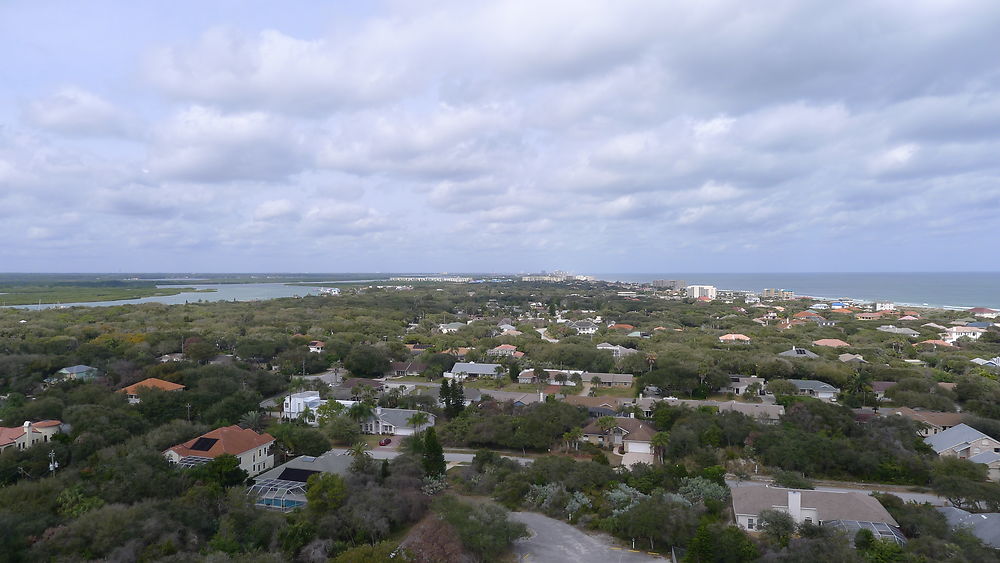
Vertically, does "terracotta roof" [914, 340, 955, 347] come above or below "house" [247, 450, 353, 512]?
above

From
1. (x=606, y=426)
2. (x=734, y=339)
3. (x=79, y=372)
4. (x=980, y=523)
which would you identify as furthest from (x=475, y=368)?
(x=980, y=523)

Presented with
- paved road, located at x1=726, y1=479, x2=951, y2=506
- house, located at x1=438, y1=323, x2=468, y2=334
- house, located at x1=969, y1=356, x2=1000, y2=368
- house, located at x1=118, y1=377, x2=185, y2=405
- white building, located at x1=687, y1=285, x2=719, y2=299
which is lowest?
paved road, located at x1=726, y1=479, x2=951, y2=506

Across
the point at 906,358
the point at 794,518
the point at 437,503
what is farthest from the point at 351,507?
the point at 906,358

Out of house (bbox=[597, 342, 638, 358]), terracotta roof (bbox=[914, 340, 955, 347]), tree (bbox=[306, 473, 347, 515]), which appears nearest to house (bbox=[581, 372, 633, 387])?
house (bbox=[597, 342, 638, 358])

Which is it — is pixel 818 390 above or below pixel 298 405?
below

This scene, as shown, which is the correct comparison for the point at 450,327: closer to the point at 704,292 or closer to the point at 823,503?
the point at 823,503

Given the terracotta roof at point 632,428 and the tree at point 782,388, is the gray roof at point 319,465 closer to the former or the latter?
the terracotta roof at point 632,428

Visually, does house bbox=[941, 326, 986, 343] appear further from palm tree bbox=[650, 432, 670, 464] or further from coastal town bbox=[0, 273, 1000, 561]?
palm tree bbox=[650, 432, 670, 464]
